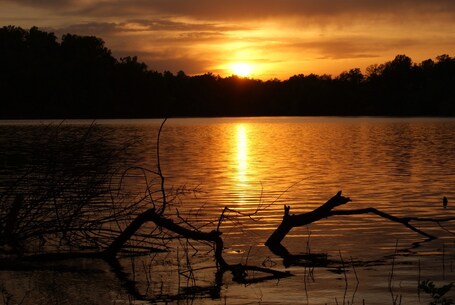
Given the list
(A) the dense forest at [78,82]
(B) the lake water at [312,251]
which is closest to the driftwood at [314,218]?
(B) the lake water at [312,251]

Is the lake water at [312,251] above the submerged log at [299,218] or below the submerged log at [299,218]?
below

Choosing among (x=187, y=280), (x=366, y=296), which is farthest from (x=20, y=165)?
→ (x=366, y=296)

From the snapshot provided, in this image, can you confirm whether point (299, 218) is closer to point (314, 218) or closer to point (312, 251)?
point (314, 218)

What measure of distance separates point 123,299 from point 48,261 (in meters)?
3.07

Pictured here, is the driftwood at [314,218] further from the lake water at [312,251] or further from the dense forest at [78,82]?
the dense forest at [78,82]

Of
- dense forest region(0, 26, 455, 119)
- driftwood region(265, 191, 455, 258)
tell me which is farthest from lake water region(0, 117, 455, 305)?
dense forest region(0, 26, 455, 119)

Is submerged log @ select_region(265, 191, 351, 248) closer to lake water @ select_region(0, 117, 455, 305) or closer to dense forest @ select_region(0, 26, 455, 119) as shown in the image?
lake water @ select_region(0, 117, 455, 305)

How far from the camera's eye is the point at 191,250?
15.9m

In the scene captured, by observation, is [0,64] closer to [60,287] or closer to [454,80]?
[454,80]

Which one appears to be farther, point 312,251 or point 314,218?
point 312,251

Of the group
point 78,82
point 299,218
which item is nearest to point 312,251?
point 299,218

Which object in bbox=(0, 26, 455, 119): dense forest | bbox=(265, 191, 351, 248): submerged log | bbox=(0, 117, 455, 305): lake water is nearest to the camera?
bbox=(0, 117, 455, 305): lake water

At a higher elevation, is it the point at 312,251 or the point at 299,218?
the point at 299,218

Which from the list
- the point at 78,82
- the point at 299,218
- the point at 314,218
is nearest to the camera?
the point at 314,218
